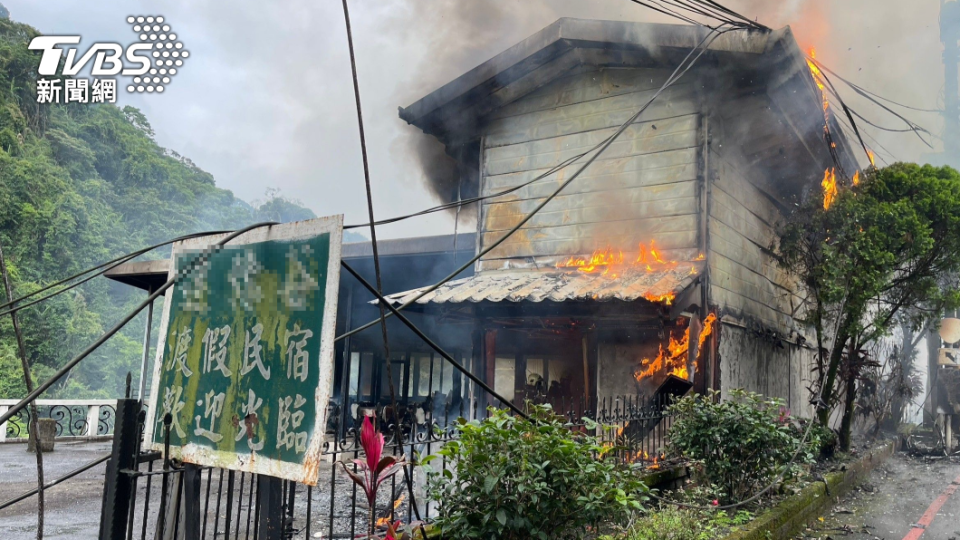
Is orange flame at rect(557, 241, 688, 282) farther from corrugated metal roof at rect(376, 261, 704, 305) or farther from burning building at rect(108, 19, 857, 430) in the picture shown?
corrugated metal roof at rect(376, 261, 704, 305)

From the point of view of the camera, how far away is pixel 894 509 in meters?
9.22

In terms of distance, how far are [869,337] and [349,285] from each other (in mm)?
11344

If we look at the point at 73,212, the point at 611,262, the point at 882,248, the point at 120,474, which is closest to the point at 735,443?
the point at 611,262

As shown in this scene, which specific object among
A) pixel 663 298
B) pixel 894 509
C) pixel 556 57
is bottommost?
pixel 894 509

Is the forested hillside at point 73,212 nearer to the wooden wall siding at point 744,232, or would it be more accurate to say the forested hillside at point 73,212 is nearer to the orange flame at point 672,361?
the orange flame at point 672,361

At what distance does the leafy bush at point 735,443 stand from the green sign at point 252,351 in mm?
5922

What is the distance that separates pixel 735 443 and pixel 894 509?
14.1 feet

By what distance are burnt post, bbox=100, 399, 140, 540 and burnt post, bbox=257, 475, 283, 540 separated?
2.32ft

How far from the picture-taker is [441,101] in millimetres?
11812

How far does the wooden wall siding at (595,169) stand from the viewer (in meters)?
9.98

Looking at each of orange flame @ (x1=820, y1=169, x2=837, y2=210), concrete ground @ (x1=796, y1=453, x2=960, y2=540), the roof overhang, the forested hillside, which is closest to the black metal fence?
concrete ground @ (x1=796, y1=453, x2=960, y2=540)

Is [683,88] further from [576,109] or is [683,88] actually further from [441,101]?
[441,101]

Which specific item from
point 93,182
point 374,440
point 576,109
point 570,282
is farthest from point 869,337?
point 93,182

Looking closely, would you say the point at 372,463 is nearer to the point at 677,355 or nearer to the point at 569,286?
the point at 569,286
